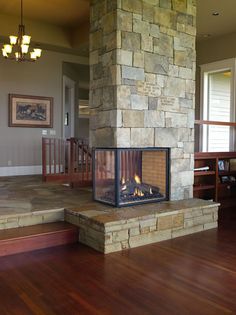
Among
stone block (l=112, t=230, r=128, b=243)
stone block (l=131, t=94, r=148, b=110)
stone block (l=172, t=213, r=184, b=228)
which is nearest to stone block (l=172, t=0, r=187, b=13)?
stone block (l=131, t=94, r=148, b=110)

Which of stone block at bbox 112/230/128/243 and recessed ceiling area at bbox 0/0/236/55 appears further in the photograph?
recessed ceiling area at bbox 0/0/236/55

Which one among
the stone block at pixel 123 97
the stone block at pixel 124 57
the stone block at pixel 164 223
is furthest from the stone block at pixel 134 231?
the stone block at pixel 124 57

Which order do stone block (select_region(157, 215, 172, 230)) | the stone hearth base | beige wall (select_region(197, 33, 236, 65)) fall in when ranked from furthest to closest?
1. beige wall (select_region(197, 33, 236, 65))
2. stone block (select_region(157, 215, 172, 230))
3. the stone hearth base

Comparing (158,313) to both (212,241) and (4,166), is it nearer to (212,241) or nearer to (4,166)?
(212,241)

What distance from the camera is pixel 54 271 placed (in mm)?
3131

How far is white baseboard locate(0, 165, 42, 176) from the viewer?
8.01 metres

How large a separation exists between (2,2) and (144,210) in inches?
185

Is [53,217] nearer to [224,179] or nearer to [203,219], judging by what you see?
[203,219]

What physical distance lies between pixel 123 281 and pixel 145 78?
8.85 ft

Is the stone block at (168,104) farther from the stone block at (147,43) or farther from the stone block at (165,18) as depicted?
the stone block at (165,18)

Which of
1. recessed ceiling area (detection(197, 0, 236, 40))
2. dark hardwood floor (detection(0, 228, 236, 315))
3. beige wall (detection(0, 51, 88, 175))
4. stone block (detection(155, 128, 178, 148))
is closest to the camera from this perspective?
dark hardwood floor (detection(0, 228, 236, 315))

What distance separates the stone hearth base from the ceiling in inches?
140

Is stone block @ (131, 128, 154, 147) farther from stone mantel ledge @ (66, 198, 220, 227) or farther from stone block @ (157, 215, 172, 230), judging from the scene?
stone block @ (157, 215, 172, 230)

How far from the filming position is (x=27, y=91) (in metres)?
8.13
